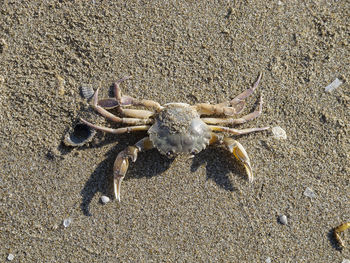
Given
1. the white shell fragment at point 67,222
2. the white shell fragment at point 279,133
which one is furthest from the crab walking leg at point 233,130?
the white shell fragment at point 67,222

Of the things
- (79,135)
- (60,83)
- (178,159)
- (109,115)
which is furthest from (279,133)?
(60,83)

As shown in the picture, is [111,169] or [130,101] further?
[111,169]

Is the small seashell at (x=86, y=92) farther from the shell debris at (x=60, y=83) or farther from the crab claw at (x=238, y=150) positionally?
the crab claw at (x=238, y=150)

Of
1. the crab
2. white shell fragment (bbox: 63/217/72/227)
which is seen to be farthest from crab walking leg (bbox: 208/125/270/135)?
white shell fragment (bbox: 63/217/72/227)

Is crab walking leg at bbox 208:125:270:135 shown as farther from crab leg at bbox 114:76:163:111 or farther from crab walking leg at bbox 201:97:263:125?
crab leg at bbox 114:76:163:111

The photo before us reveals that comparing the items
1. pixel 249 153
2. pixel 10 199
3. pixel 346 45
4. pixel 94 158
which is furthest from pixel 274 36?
pixel 10 199

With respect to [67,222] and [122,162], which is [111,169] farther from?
[67,222]

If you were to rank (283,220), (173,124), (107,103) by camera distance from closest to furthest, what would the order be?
A: 1. (173,124)
2. (107,103)
3. (283,220)
